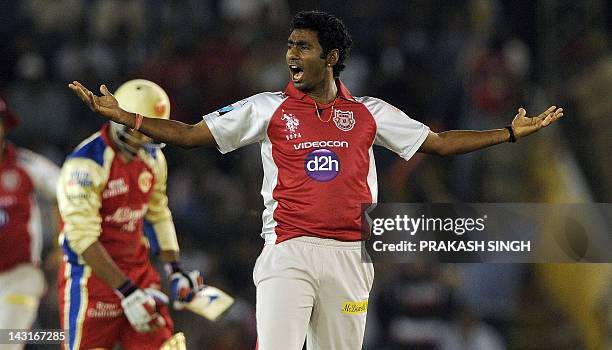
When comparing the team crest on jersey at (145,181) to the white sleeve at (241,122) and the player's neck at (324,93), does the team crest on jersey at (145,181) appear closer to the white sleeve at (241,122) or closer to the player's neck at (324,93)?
the white sleeve at (241,122)

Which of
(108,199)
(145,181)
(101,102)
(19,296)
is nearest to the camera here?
(101,102)

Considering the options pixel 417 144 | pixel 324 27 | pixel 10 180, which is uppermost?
pixel 324 27

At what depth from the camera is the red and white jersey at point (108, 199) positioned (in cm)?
442

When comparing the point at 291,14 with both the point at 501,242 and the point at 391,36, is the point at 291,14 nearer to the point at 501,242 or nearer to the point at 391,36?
the point at 391,36

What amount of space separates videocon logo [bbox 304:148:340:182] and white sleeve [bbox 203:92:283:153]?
0.72 feet

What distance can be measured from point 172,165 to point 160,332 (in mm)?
1808

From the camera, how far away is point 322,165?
3.63 metres

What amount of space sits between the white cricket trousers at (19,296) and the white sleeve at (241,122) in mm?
1865

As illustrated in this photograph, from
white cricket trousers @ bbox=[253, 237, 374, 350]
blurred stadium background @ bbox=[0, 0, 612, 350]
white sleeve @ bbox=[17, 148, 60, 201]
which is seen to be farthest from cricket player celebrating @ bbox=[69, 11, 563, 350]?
blurred stadium background @ bbox=[0, 0, 612, 350]

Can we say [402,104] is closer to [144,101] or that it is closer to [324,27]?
[144,101]

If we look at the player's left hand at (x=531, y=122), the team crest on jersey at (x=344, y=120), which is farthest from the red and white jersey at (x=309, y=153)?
the player's left hand at (x=531, y=122)

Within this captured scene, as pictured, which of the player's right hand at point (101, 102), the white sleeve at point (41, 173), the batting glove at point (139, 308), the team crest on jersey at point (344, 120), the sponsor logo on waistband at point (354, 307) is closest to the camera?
the player's right hand at point (101, 102)

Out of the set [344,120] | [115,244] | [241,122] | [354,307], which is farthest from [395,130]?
[115,244]

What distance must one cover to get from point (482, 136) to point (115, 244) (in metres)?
1.74
